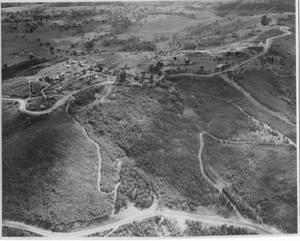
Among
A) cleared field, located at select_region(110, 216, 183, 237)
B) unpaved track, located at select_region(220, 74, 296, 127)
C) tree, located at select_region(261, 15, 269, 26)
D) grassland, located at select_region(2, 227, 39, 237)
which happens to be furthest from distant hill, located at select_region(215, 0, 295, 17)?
grassland, located at select_region(2, 227, 39, 237)

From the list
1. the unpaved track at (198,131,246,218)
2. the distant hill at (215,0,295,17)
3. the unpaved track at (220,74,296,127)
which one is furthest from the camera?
the distant hill at (215,0,295,17)

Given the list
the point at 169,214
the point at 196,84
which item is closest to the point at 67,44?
the point at 196,84

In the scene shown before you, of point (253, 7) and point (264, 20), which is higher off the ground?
point (253, 7)

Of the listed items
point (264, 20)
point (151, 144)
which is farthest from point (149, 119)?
point (264, 20)

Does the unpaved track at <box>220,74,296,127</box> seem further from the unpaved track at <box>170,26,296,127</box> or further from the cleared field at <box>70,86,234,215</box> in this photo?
the cleared field at <box>70,86,234,215</box>

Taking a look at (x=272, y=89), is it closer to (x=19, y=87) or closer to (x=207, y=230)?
(x=207, y=230)

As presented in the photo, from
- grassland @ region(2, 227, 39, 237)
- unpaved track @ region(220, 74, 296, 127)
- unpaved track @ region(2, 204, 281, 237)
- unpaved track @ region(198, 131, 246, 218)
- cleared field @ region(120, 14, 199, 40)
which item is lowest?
grassland @ region(2, 227, 39, 237)
